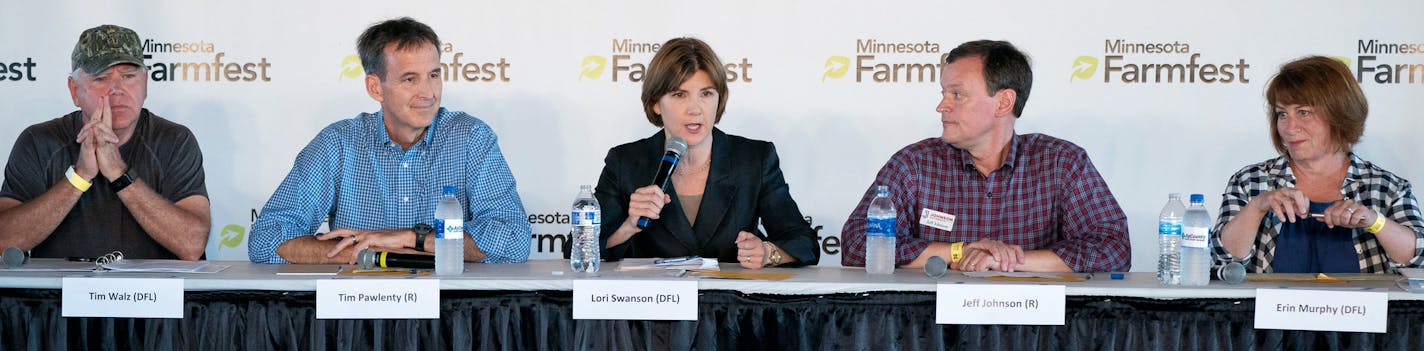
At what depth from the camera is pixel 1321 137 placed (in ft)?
9.57

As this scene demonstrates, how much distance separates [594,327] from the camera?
2338 mm

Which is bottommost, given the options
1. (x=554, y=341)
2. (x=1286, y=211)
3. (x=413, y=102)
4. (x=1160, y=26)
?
(x=554, y=341)

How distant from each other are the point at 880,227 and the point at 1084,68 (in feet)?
4.50

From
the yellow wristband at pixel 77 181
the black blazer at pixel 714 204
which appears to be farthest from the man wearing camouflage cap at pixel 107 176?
A: the black blazer at pixel 714 204

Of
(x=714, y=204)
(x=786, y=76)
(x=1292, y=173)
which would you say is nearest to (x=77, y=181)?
(x=714, y=204)

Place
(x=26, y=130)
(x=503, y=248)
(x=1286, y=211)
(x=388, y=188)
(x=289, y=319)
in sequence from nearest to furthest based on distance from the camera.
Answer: (x=289, y=319), (x=1286, y=211), (x=503, y=248), (x=388, y=188), (x=26, y=130)

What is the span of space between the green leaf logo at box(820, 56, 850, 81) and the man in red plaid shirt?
27.4 inches

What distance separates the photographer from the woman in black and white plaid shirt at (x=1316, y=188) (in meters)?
2.87

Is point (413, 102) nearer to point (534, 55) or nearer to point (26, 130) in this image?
point (534, 55)

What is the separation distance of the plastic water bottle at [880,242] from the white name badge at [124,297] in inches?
55.8

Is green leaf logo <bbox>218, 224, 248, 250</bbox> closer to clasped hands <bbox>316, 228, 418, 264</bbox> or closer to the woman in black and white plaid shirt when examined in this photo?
clasped hands <bbox>316, 228, 418, 264</bbox>

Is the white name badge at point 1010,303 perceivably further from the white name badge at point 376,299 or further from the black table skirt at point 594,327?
the white name badge at point 376,299

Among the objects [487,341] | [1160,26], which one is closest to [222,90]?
[487,341]

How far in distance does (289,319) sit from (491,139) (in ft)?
2.95
